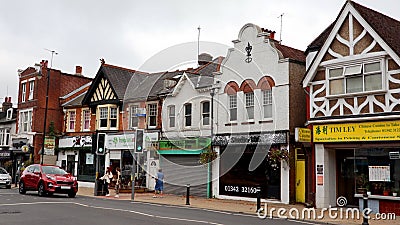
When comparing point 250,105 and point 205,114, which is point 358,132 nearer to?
point 250,105

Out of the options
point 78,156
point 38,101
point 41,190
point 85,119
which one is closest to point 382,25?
point 41,190

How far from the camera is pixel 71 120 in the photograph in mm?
37812

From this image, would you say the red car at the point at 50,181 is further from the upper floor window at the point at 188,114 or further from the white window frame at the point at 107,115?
the white window frame at the point at 107,115

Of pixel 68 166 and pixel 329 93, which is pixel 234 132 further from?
pixel 68 166

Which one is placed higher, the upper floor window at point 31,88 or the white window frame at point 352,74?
the upper floor window at point 31,88

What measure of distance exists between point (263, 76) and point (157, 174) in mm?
8990

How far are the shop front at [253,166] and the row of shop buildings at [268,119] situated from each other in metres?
0.05

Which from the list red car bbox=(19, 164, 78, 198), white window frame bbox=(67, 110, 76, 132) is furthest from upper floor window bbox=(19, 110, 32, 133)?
red car bbox=(19, 164, 78, 198)

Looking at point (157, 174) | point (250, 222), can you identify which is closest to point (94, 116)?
point (157, 174)

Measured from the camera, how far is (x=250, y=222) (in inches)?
556

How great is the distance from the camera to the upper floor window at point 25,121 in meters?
A: 39.5

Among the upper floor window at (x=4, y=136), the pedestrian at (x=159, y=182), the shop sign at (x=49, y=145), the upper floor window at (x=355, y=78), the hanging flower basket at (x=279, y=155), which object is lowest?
the pedestrian at (x=159, y=182)

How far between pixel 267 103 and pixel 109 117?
47.5 feet

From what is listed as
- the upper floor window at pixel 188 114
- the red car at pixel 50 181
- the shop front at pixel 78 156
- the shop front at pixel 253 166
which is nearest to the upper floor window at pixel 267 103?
the shop front at pixel 253 166
